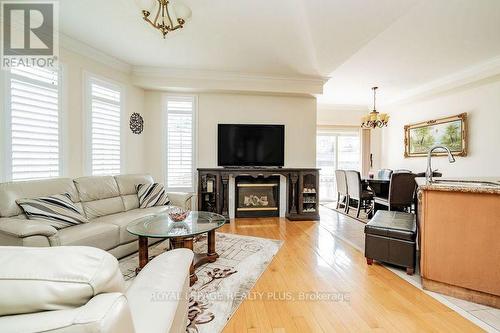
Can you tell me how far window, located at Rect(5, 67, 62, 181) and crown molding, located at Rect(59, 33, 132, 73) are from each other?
1.46 ft

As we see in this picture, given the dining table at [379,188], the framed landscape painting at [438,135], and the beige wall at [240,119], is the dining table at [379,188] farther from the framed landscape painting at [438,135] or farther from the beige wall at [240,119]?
the framed landscape painting at [438,135]

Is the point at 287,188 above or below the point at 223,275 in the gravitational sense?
above

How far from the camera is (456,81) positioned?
444 centimetres

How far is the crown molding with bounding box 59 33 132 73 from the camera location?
3160 mm

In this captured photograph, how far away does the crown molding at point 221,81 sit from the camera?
13.9 feet

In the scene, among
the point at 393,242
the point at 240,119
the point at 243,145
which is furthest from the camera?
the point at 240,119

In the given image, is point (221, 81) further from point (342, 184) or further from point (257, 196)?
point (342, 184)

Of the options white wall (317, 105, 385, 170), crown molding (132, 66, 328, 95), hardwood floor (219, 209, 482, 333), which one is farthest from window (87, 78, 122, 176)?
white wall (317, 105, 385, 170)

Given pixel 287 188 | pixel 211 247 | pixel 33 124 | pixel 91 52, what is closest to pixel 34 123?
pixel 33 124

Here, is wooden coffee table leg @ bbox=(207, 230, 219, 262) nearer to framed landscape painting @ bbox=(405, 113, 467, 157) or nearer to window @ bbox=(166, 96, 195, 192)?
window @ bbox=(166, 96, 195, 192)

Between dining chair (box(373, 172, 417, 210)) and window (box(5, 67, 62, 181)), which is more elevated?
window (box(5, 67, 62, 181))

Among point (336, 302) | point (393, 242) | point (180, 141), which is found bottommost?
point (336, 302)

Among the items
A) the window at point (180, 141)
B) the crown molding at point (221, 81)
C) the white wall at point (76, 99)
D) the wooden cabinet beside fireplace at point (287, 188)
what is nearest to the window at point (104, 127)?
the white wall at point (76, 99)

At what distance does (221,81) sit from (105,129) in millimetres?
2116
